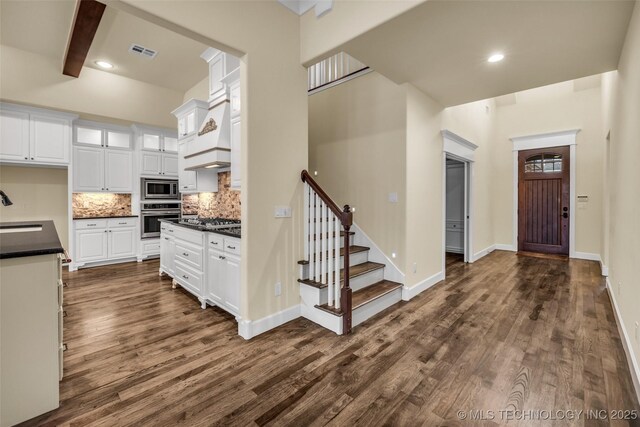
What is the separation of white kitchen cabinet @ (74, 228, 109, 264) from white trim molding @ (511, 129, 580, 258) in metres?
8.84

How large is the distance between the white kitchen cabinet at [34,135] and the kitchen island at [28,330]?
4.17 metres

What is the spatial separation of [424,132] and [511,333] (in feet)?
8.49

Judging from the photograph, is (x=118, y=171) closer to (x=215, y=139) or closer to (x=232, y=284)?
(x=215, y=139)

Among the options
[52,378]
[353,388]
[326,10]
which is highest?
[326,10]

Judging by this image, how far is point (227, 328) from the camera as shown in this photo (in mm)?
2846

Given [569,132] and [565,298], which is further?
[569,132]

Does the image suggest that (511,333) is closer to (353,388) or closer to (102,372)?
(353,388)

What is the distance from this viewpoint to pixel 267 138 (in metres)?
2.76

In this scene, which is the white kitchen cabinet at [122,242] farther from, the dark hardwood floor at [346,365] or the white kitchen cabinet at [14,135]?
the dark hardwood floor at [346,365]

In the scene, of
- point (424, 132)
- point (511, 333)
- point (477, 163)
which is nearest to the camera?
point (511, 333)

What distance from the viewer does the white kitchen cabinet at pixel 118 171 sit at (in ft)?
18.3

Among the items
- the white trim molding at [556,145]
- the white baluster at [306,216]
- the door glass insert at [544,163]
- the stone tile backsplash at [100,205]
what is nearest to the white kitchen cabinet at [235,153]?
the white baluster at [306,216]

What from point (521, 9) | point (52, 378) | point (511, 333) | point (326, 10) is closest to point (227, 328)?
point (52, 378)

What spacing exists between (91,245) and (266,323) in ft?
14.8
